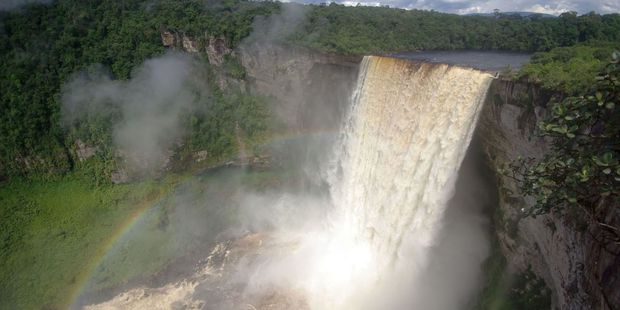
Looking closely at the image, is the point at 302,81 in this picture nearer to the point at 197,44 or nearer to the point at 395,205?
the point at 197,44

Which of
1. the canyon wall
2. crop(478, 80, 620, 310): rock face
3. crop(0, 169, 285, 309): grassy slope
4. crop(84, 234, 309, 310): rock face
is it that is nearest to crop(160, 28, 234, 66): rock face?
crop(0, 169, 285, 309): grassy slope

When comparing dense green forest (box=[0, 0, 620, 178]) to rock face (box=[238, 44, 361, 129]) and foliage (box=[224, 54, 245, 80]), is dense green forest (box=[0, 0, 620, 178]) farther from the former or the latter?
rock face (box=[238, 44, 361, 129])

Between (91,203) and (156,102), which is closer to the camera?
(91,203)

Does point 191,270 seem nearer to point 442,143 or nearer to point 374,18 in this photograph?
point 442,143

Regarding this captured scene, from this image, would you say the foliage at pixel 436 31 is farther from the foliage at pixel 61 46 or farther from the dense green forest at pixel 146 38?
the foliage at pixel 61 46

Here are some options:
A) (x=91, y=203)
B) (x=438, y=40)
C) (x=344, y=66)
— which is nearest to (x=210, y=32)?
(x=344, y=66)

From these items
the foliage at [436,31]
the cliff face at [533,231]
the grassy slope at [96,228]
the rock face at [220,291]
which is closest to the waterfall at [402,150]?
the cliff face at [533,231]
